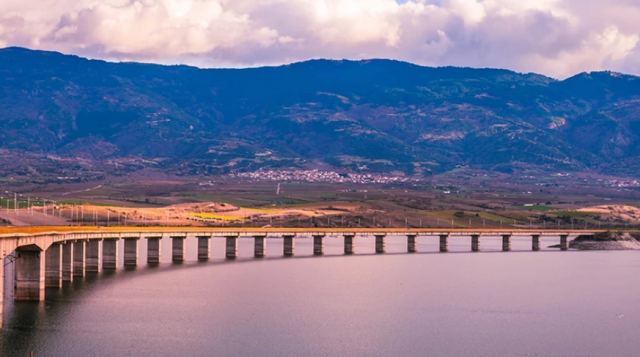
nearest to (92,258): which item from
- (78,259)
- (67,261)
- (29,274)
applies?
(78,259)

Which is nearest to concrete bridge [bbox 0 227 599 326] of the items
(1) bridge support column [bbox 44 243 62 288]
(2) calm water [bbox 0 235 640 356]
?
(1) bridge support column [bbox 44 243 62 288]

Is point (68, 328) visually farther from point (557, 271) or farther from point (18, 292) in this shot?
point (557, 271)

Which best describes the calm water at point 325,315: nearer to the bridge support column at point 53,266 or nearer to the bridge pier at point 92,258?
the bridge support column at point 53,266

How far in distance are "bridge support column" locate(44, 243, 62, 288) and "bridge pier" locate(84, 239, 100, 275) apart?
23.7m

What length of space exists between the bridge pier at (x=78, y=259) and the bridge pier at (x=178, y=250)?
112 feet

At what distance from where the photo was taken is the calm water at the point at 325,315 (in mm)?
99562

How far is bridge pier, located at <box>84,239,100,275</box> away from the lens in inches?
6353

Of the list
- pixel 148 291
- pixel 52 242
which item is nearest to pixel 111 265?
pixel 148 291

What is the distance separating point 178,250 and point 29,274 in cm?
7820

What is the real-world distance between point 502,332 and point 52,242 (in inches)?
1796

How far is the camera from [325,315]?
12112 cm

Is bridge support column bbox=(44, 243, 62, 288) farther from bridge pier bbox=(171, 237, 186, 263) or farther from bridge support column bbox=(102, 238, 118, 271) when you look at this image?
bridge pier bbox=(171, 237, 186, 263)

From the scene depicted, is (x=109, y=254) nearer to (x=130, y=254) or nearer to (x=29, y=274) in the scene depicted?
(x=130, y=254)

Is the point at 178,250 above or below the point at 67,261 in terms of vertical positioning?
below
